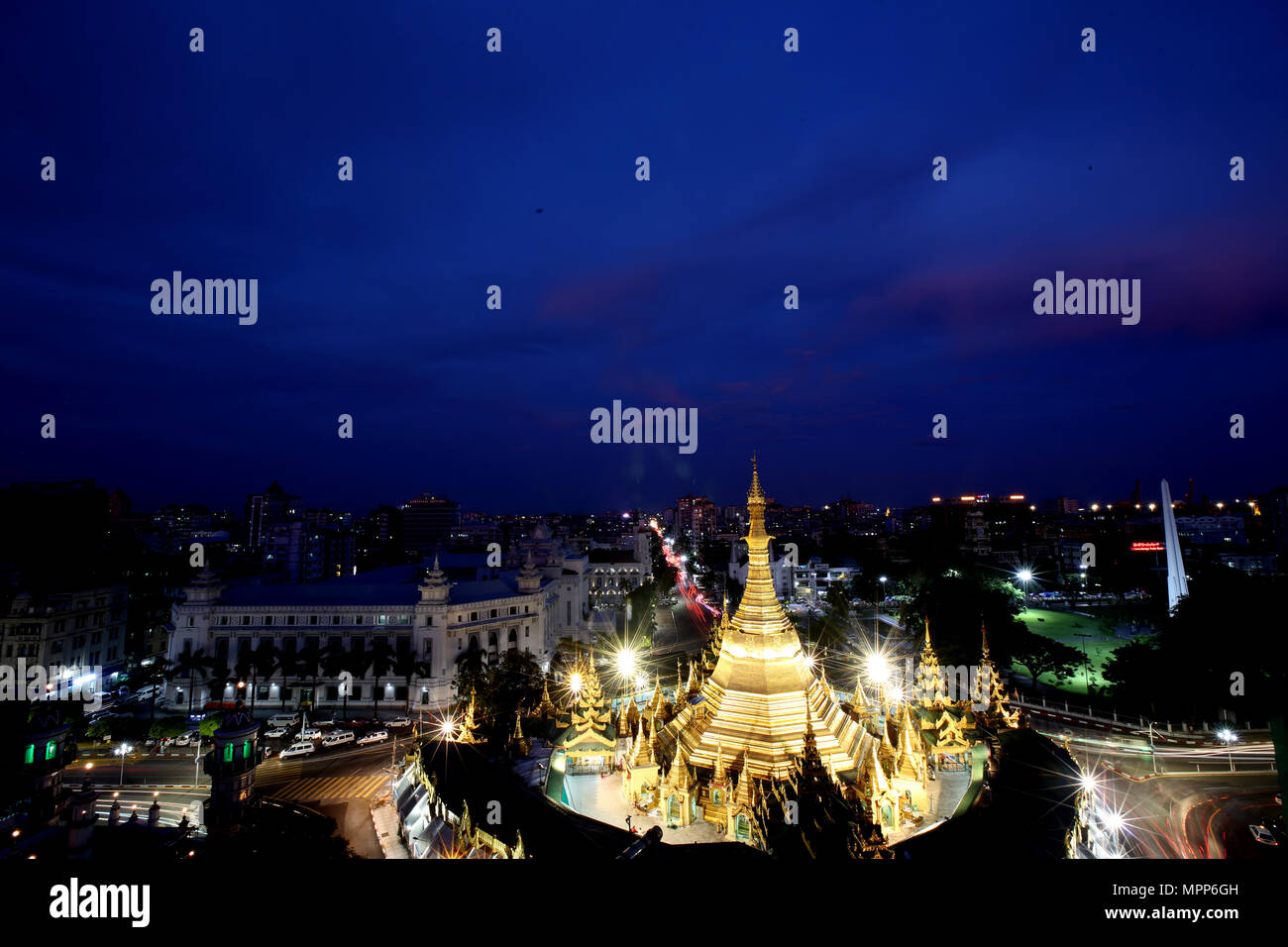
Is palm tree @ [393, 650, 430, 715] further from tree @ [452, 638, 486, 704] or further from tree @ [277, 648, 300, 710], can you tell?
tree @ [277, 648, 300, 710]

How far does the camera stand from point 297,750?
23844 mm

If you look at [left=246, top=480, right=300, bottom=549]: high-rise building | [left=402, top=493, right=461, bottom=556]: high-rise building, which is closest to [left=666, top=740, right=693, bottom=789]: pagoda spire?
[left=246, top=480, right=300, bottom=549]: high-rise building

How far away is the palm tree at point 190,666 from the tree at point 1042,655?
43974 millimetres

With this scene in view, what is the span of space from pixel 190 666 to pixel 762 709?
32560mm

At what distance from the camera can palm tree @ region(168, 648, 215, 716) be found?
3069 centimetres

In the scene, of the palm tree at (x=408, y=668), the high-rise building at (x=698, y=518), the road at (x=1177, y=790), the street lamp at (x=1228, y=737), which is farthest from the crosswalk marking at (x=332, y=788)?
the high-rise building at (x=698, y=518)

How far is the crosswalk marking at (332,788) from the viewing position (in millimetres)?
19750

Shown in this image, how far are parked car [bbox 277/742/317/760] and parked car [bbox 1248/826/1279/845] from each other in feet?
106

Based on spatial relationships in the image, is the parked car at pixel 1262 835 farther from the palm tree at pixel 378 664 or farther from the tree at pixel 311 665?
the tree at pixel 311 665

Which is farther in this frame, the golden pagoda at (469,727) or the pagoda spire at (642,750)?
the golden pagoda at (469,727)

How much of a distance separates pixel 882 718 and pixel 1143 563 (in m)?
65.4
